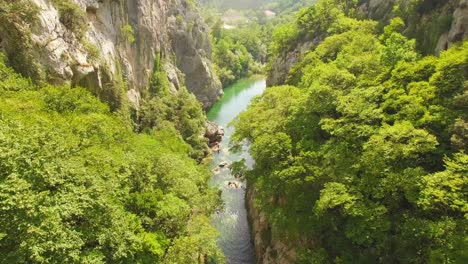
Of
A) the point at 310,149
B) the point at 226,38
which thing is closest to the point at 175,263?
the point at 310,149

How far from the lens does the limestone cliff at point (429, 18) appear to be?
26753 millimetres

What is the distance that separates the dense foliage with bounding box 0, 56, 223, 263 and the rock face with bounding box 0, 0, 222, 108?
4.22 meters

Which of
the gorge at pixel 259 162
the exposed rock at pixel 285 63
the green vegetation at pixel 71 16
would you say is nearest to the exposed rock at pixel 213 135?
the exposed rock at pixel 285 63

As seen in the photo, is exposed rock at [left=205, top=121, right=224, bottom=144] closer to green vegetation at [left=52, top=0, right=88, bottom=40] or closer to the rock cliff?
the rock cliff

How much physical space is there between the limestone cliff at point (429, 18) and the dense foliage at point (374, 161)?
2.42m

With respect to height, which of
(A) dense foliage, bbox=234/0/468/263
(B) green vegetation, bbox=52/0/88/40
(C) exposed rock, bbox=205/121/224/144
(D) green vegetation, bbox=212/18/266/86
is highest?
(B) green vegetation, bbox=52/0/88/40

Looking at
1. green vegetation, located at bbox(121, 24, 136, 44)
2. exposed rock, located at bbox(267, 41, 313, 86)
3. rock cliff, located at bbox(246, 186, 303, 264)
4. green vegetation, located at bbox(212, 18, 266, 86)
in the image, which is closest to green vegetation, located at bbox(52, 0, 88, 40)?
green vegetation, located at bbox(121, 24, 136, 44)

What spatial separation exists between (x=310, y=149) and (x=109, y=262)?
1524 centimetres

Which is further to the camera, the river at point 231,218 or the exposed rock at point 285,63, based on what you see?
the exposed rock at point 285,63

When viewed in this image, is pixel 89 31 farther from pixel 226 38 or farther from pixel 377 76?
pixel 226 38

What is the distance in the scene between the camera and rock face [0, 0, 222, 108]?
2670 centimetres

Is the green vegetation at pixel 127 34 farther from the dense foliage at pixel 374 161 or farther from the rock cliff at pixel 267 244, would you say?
the rock cliff at pixel 267 244

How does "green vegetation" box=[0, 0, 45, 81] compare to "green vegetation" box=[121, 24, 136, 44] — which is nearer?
"green vegetation" box=[0, 0, 45, 81]

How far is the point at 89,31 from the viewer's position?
34.5m
